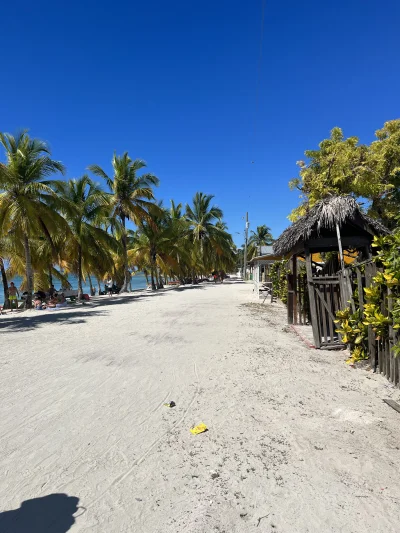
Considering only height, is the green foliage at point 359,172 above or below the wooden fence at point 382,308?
above

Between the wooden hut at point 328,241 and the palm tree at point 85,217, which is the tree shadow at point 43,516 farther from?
the palm tree at point 85,217

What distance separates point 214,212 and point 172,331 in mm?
32200

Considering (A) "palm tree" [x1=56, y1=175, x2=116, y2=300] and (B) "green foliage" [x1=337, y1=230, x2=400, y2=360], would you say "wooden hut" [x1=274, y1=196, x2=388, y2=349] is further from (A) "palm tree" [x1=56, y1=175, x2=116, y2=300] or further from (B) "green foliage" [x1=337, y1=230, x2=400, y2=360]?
(A) "palm tree" [x1=56, y1=175, x2=116, y2=300]

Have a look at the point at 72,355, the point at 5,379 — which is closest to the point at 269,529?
the point at 5,379

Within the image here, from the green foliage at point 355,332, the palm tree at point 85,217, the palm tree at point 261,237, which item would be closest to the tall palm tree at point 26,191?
the palm tree at point 85,217

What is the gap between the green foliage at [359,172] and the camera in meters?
13.8

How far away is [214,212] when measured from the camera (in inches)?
1555

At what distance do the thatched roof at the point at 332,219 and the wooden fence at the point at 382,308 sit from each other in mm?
1290

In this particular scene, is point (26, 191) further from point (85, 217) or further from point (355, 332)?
point (355, 332)

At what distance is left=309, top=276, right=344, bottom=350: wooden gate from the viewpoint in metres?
6.64

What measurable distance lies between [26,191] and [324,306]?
1504 cm

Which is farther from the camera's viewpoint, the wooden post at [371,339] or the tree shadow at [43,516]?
the wooden post at [371,339]

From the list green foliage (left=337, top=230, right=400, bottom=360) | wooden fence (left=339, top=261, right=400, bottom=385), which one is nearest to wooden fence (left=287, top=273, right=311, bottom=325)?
wooden fence (left=339, top=261, right=400, bottom=385)

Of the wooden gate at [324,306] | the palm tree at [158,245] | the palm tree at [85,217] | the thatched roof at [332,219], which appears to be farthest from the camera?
the palm tree at [158,245]
